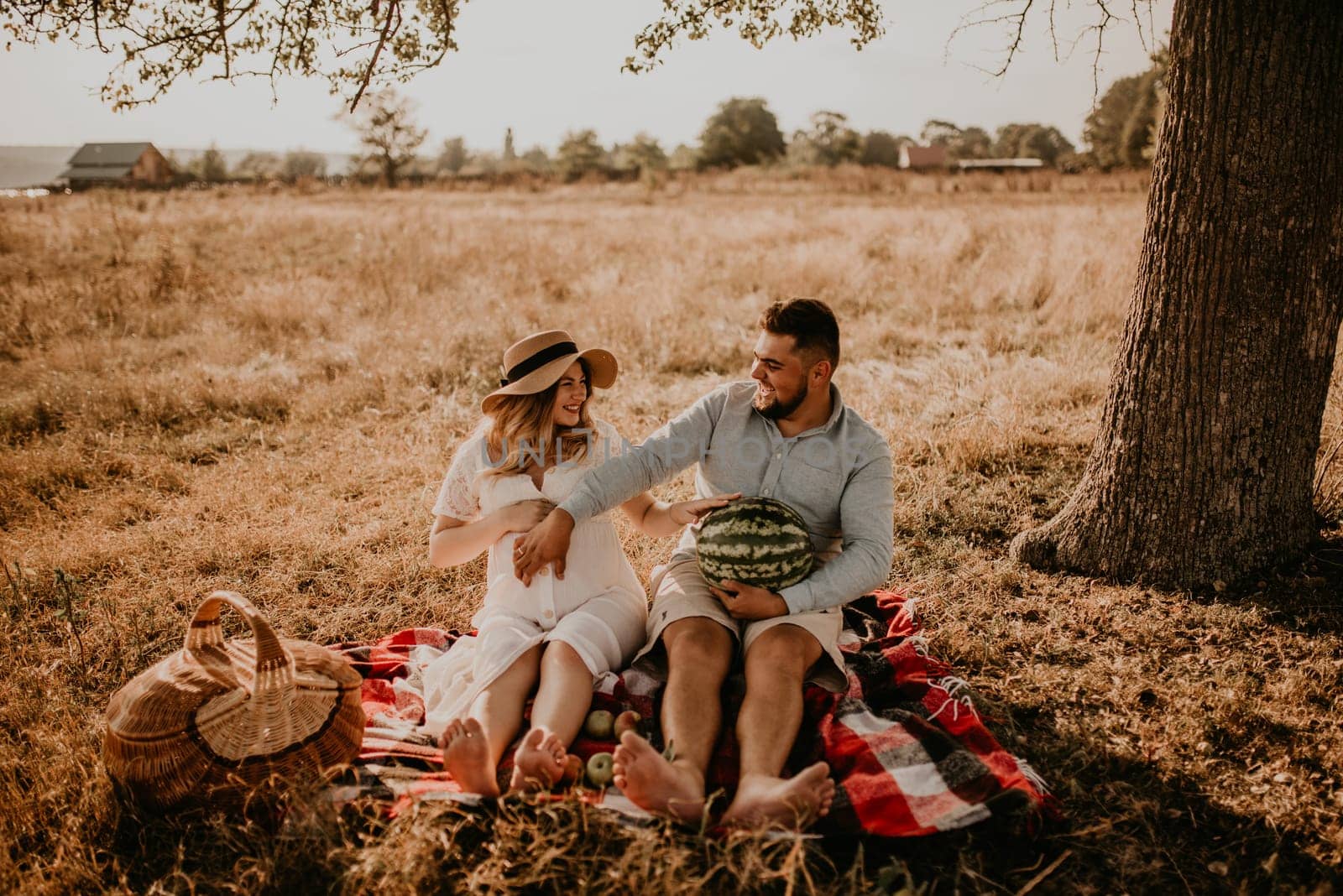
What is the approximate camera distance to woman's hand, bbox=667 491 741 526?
339 cm

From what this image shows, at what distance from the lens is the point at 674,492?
18.4 feet

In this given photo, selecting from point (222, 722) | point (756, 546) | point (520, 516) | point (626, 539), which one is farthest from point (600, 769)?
point (626, 539)

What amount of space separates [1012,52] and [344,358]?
6749mm

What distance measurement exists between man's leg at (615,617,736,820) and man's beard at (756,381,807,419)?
3.25 ft

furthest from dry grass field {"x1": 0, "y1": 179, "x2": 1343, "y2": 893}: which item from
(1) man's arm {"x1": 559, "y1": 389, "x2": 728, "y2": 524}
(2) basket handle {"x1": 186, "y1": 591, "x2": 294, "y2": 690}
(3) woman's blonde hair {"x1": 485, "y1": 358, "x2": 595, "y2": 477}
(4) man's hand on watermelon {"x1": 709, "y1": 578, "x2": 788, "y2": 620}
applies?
(1) man's arm {"x1": 559, "y1": 389, "x2": 728, "y2": 524}

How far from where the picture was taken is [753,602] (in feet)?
10.4

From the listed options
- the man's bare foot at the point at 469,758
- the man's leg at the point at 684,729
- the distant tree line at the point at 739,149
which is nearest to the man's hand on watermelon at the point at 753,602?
the man's leg at the point at 684,729

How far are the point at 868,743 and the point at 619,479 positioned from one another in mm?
1486

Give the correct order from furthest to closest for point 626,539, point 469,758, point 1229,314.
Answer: point 626,539 < point 1229,314 < point 469,758

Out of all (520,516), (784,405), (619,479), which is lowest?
(520,516)

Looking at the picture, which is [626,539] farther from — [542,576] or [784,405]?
[784,405]

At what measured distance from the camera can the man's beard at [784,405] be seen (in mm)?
3525

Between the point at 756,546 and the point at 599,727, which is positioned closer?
the point at 599,727

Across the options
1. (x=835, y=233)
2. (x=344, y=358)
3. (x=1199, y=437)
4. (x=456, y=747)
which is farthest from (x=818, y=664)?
(x=835, y=233)
